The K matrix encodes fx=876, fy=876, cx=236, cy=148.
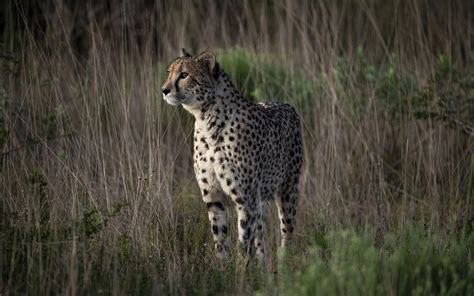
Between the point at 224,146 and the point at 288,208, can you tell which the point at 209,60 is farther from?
the point at 288,208

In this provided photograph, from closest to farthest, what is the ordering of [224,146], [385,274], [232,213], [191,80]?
[385,274] → [191,80] → [224,146] → [232,213]

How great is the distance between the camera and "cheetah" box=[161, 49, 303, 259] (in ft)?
14.6

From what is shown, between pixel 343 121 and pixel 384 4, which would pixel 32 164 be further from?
pixel 384 4

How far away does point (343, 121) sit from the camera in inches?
239

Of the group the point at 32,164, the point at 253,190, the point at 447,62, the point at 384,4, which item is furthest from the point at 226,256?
the point at 384,4

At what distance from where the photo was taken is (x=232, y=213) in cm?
500

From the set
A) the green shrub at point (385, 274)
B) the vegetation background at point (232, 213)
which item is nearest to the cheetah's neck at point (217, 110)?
the vegetation background at point (232, 213)

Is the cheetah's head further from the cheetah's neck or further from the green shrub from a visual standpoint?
the green shrub

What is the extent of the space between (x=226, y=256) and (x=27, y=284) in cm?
120

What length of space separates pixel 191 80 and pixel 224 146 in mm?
386

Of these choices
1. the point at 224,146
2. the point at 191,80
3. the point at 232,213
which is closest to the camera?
the point at 191,80

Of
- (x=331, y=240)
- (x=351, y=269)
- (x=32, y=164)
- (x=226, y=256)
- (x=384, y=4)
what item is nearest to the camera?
(x=351, y=269)

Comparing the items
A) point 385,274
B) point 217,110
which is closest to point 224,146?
point 217,110

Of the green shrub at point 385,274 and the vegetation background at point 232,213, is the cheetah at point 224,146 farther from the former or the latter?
the green shrub at point 385,274
